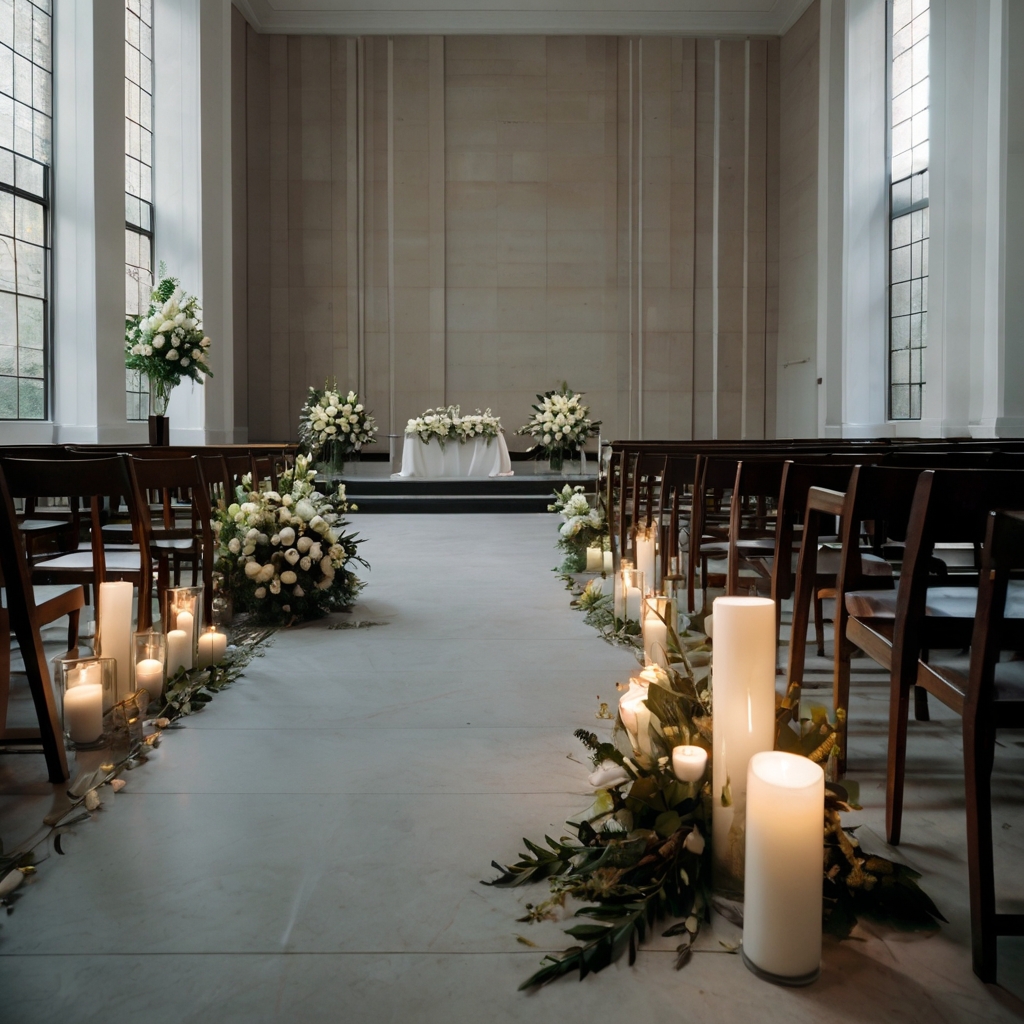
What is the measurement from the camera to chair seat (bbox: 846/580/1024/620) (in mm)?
2244

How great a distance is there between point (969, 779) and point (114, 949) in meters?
1.49

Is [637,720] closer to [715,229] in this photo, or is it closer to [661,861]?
[661,861]

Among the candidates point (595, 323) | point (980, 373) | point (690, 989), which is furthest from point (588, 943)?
point (595, 323)

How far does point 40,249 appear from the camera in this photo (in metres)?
8.97

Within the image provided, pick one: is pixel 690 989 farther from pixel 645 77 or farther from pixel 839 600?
pixel 645 77

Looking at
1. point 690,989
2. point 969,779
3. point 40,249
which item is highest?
point 40,249

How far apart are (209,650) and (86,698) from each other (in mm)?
927

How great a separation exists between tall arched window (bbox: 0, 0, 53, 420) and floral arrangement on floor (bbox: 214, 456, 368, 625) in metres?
5.00

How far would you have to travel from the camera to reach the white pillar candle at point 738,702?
1.80m

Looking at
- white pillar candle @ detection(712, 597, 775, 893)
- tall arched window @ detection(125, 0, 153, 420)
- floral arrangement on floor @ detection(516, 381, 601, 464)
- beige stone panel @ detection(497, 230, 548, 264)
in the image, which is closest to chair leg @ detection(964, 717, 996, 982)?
white pillar candle @ detection(712, 597, 775, 893)

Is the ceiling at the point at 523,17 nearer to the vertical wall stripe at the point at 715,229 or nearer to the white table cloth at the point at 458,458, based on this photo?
the vertical wall stripe at the point at 715,229

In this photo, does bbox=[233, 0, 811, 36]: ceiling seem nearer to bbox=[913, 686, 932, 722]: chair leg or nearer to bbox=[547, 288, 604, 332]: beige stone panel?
bbox=[547, 288, 604, 332]: beige stone panel

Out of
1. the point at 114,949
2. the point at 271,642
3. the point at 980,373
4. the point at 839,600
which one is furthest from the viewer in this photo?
the point at 980,373

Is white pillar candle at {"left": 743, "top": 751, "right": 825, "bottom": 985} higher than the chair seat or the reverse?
the reverse
